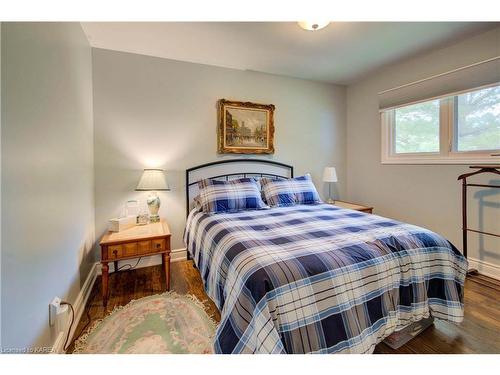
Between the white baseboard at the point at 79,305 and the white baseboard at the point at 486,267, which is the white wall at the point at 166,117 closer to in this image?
the white baseboard at the point at 79,305

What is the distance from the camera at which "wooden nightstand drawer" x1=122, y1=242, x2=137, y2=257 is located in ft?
6.23

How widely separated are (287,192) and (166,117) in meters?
1.67

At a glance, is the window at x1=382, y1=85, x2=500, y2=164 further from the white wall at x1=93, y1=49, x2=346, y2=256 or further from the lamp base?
the lamp base

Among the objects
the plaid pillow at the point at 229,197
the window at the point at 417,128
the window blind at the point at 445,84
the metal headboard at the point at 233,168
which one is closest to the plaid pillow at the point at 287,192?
the plaid pillow at the point at 229,197

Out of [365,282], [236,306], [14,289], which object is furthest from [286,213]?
[14,289]

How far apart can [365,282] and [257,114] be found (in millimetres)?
2422

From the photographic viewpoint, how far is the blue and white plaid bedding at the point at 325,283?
3.44ft

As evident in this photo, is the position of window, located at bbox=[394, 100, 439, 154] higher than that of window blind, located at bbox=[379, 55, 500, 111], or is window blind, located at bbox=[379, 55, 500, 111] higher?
window blind, located at bbox=[379, 55, 500, 111]

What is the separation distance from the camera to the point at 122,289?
2.10 m

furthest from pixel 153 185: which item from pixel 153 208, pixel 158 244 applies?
pixel 158 244

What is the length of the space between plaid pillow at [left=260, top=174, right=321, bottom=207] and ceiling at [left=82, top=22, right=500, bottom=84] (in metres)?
1.47

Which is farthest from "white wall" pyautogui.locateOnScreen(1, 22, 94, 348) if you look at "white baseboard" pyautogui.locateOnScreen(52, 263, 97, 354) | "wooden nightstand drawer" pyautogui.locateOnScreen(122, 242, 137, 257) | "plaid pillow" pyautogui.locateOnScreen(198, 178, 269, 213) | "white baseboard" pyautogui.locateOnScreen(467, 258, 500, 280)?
"white baseboard" pyautogui.locateOnScreen(467, 258, 500, 280)

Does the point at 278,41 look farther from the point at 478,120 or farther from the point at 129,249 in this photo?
the point at 129,249
